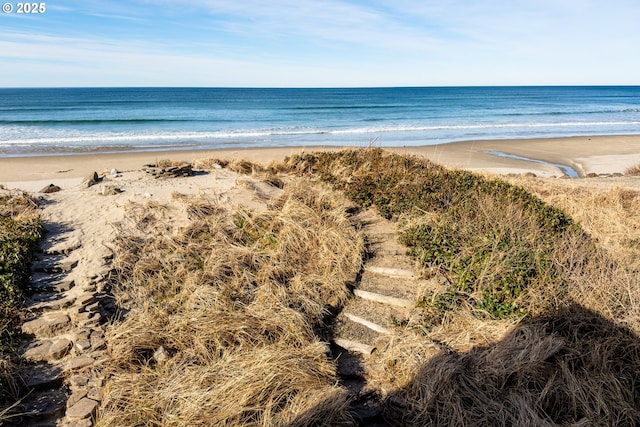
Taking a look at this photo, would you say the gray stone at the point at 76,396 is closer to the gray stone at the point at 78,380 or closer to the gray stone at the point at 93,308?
the gray stone at the point at 78,380

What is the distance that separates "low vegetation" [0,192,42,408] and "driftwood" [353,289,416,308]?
434 cm

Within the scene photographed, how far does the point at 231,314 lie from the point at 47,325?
2.16 metres

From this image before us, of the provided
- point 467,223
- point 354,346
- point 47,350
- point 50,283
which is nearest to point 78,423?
point 47,350

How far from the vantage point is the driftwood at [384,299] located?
664 centimetres

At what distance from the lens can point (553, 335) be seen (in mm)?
5387

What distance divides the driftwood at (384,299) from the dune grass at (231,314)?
24 cm

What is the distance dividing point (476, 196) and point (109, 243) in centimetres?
641

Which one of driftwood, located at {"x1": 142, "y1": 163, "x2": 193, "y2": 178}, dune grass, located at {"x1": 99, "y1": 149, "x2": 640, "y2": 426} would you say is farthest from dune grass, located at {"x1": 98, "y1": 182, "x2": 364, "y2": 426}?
driftwood, located at {"x1": 142, "y1": 163, "x2": 193, "y2": 178}

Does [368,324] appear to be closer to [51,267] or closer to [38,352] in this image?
[38,352]

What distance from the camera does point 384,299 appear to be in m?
6.79

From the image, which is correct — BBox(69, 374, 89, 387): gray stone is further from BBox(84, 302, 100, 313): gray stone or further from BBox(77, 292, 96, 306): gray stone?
BBox(77, 292, 96, 306): gray stone

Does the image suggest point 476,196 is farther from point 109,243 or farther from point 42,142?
point 42,142

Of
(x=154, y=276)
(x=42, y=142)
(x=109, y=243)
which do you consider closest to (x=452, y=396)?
(x=154, y=276)

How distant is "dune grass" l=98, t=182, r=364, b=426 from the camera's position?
14.8ft
